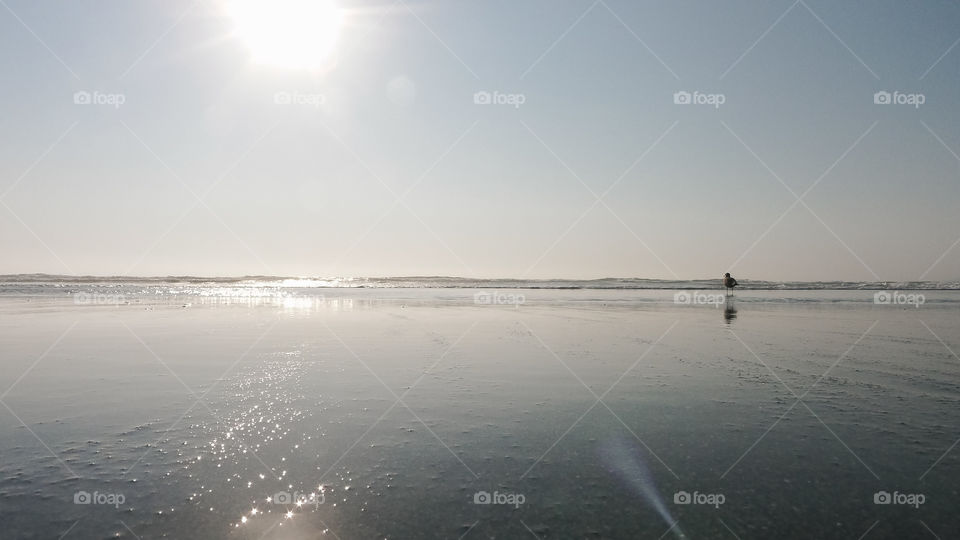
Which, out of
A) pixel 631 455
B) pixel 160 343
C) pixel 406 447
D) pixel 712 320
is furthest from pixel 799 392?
pixel 160 343

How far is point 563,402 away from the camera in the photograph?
9.39 m

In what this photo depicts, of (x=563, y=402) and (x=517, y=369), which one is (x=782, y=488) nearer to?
(x=563, y=402)

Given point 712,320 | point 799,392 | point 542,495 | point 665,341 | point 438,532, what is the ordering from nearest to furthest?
point 438,532
point 542,495
point 799,392
point 665,341
point 712,320

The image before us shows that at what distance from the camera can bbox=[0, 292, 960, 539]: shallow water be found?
5074 mm

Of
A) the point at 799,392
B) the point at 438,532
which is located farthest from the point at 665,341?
the point at 438,532

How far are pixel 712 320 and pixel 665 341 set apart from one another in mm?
8606

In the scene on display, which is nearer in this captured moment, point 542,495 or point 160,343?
point 542,495

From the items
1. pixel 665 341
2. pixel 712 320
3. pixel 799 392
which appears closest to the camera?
pixel 799 392

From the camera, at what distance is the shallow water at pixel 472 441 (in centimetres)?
507

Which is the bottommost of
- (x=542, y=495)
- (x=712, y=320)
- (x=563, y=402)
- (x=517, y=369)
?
(x=542, y=495)

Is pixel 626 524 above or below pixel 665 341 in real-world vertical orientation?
below

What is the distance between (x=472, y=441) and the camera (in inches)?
286

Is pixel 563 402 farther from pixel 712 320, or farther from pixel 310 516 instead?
pixel 712 320

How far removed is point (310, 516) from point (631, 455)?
13.0ft
